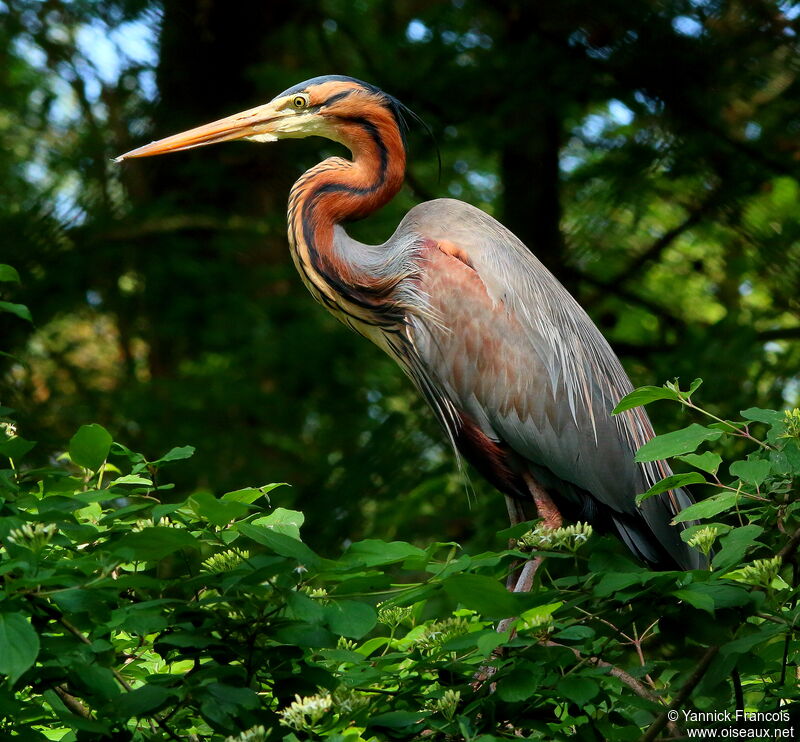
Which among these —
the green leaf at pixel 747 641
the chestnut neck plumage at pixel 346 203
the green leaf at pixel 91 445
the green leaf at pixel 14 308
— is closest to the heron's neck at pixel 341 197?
the chestnut neck plumage at pixel 346 203

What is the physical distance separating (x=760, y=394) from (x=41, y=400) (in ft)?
16.8

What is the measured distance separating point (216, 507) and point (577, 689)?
744mm

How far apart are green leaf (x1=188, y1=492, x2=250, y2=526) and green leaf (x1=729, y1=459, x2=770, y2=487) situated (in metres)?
0.97

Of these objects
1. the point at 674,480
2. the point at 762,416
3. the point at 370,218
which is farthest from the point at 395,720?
the point at 370,218

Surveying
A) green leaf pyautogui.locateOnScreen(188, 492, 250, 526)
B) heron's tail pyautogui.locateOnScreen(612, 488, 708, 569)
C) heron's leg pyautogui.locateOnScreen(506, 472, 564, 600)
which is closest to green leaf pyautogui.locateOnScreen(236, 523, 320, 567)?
green leaf pyautogui.locateOnScreen(188, 492, 250, 526)

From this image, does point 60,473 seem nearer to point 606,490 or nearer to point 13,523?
point 13,523

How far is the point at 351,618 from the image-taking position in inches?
77.5

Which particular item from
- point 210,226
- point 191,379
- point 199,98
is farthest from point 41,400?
point 199,98

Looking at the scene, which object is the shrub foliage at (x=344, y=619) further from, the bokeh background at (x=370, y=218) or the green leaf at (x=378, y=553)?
the bokeh background at (x=370, y=218)

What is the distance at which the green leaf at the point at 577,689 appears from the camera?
1.97 meters

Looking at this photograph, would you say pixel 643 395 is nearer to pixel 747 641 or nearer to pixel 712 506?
pixel 712 506

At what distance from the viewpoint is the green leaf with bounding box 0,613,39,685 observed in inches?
63.2

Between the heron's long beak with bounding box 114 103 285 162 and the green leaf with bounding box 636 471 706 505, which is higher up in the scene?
the heron's long beak with bounding box 114 103 285 162

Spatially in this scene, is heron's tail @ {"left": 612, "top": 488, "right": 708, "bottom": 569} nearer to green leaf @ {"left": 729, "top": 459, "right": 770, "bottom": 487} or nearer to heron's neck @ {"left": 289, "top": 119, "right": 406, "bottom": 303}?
heron's neck @ {"left": 289, "top": 119, "right": 406, "bottom": 303}
